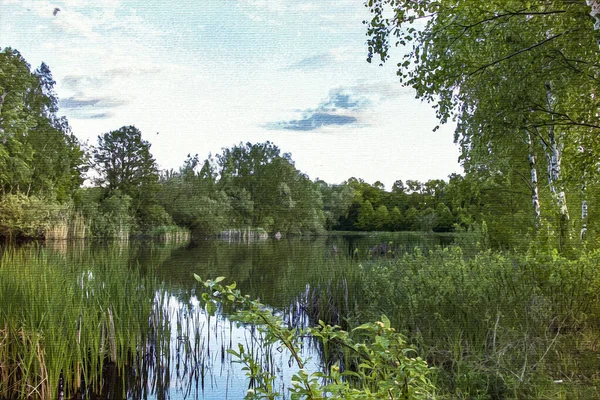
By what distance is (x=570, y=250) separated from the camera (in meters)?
5.08

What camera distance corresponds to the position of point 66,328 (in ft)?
9.04

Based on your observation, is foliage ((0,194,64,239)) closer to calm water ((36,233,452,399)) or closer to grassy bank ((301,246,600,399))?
calm water ((36,233,452,399))

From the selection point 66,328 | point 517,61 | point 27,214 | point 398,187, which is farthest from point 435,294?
point 27,214

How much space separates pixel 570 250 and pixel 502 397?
10.9 ft

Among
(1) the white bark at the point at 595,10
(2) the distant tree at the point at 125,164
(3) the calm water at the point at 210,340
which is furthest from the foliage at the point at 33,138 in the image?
(1) the white bark at the point at 595,10

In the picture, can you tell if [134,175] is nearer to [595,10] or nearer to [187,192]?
[187,192]

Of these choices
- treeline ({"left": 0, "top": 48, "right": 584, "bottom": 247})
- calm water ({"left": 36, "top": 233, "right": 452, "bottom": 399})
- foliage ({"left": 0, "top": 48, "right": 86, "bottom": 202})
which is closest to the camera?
calm water ({"left": 36, "top": 233, "right": 452, "bottom": 399})

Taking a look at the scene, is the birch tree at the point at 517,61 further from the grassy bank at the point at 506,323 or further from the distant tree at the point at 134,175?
the distant tree at the point at 134,175

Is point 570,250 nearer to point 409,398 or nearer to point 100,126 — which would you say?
point 409,398

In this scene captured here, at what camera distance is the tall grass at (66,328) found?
2617 millimetres

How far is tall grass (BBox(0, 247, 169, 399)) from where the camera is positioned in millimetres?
2617

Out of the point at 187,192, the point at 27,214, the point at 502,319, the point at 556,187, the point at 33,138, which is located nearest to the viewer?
the point at 502,319

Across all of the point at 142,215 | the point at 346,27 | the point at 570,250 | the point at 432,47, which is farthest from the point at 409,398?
the point at 142,215

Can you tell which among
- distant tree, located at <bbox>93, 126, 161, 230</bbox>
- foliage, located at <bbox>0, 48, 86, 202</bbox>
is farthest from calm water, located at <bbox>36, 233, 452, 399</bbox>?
A: foliage, located at <bbox>0, 48, 86, 202</bbox>
